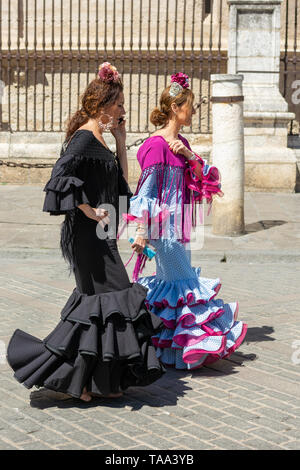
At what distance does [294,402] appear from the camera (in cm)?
473

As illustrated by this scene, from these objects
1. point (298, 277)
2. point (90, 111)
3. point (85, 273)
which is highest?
point (90, 111)

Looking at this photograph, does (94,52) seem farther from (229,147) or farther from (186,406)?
(186,406)

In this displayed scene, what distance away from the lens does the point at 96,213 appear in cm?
459

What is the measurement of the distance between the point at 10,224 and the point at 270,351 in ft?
19.2

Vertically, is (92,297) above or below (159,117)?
below

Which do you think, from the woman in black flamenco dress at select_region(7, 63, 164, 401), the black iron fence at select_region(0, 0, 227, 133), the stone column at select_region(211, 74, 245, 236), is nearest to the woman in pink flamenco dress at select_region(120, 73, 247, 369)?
the woman in black flamenco dress at select_region(7, 63, 164, 401)

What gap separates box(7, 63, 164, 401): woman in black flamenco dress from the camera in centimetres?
454

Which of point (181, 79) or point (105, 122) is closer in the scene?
point (105, 122)

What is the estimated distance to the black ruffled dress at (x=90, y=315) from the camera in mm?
4531

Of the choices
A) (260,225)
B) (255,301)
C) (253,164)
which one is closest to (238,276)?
(255,301)

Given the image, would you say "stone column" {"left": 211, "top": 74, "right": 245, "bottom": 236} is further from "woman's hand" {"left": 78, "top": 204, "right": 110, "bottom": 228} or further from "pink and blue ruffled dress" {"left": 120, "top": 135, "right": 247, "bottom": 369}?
"woman's hand" {"left": 78, "top": 204, "right": 110, "bottom": 228}

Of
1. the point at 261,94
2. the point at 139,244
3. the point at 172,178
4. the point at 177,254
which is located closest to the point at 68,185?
the point at 139,244

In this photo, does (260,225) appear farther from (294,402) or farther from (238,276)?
(294,402)

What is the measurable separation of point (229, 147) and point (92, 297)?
567 cm
